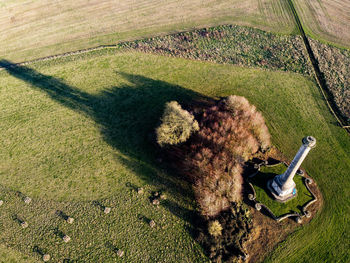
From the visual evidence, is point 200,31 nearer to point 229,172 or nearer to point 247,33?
point 247,33

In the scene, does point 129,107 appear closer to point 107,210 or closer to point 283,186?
point 107,210

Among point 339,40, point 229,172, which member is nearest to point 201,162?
point 229,172

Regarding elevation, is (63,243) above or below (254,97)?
below

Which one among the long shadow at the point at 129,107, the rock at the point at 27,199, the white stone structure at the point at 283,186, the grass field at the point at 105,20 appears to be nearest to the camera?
the white stone structure at the point at 283,186

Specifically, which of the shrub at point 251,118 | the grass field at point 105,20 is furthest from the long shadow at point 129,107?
the grass field at point 105,20

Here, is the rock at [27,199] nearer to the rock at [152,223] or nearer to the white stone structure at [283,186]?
the rock at [152,223]

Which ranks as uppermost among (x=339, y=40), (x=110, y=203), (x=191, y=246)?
(x=339, y=40)
